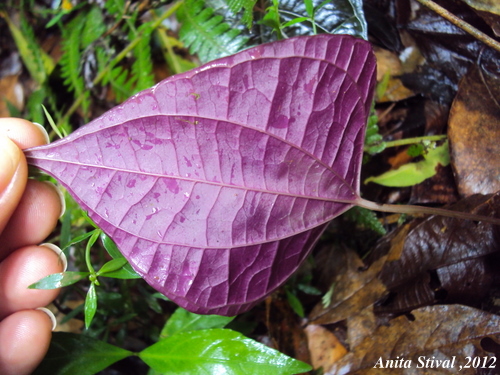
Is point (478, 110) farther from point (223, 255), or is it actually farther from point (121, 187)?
point (121, 187)

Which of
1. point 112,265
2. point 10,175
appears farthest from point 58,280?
point 10,175

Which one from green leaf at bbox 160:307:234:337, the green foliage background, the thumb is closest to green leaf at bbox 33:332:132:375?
the green foliage background

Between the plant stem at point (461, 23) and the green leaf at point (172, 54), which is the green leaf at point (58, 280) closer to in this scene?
the green leaf at point (172, 54)

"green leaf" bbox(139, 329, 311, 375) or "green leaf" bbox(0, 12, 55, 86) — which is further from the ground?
"green leaf" bbox(0, 12, 55, 86)

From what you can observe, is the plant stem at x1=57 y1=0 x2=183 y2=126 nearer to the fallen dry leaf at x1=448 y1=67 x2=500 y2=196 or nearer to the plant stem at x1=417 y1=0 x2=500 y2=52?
the plant stem at x1=417 y1=0 x2=500 y2=52

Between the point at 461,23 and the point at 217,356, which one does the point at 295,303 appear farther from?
the point at 461,23

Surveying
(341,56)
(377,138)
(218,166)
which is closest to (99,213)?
(218,166)

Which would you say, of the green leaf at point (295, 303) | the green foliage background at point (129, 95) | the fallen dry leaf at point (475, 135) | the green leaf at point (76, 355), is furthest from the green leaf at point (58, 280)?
the fallen dry leaf at point (475, 135)
